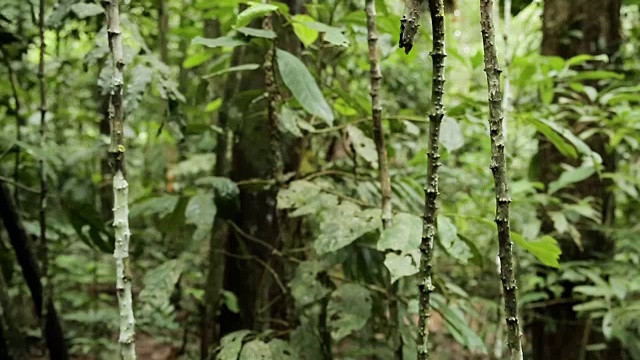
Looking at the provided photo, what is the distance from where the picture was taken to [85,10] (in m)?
1.38

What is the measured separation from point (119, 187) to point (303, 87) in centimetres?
48

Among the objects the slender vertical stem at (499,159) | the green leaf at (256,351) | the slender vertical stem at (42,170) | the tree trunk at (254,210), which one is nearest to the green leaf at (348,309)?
the green leaf at (256,351)

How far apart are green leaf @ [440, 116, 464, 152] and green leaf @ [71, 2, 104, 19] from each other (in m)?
0.80

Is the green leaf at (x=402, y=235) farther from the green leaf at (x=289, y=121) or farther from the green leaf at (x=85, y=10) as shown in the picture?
the green leaf at (x=85, y=10)

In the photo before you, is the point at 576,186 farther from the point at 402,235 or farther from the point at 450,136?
the point at 402,235

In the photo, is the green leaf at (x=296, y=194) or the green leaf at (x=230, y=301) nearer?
the green leaf at (x=296, y=194)

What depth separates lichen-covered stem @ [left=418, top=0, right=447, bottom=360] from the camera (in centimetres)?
84

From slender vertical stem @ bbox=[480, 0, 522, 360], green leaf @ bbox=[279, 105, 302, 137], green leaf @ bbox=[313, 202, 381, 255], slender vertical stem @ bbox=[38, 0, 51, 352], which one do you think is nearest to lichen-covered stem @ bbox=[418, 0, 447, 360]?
slender vertical stem @ bbox=[480, 0, 522, 360]

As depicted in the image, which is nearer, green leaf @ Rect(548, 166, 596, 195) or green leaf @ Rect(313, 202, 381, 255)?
green leaf @ Rect(313, 202, 381, 255)

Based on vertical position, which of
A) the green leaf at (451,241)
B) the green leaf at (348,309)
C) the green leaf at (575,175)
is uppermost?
the green leaf at (575,175)

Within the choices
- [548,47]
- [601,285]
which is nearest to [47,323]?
[601,285]

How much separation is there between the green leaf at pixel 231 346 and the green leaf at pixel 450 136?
607 mm

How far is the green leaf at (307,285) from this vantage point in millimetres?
1373

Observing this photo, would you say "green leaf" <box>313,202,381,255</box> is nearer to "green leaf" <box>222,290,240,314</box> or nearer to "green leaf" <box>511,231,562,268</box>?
"green leaf" <box>511,231,562,268</box>
